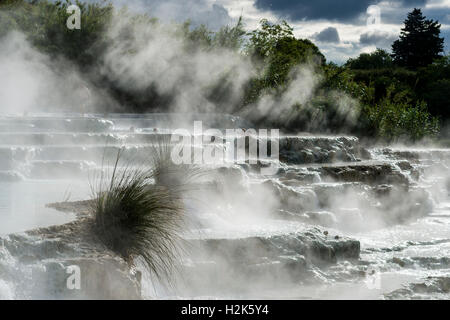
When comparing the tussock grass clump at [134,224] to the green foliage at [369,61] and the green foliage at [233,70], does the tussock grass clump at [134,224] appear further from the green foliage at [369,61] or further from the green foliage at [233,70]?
the green foliage at [369,61]

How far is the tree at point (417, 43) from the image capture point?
27.8 meters

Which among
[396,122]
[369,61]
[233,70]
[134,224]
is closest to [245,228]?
[134,224]

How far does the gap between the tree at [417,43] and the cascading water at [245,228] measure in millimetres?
20658

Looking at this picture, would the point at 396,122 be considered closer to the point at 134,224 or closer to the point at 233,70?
the point at 233,70

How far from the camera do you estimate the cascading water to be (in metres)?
2.95

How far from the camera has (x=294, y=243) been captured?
445cm

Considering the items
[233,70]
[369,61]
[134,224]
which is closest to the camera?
[134,224]

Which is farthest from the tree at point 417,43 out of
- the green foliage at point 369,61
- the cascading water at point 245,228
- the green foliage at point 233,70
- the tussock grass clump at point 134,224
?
the tussock grass clump at point 134,224

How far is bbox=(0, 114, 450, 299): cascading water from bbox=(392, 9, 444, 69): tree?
20658mm

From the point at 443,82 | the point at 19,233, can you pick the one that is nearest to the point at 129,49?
the point at 19,233

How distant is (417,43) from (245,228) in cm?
2616

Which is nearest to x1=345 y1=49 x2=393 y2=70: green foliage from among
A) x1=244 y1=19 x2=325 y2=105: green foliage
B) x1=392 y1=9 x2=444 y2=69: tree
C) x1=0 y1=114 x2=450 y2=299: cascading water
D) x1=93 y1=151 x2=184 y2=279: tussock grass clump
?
x1=392 y1=9 x2=444 y2=69: tree

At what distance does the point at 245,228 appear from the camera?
4.74 m

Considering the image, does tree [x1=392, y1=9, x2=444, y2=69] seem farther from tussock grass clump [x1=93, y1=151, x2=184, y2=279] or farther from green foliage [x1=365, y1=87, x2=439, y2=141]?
tussock grass clump [x1=93, y1=151, x2=184, y2=279]
